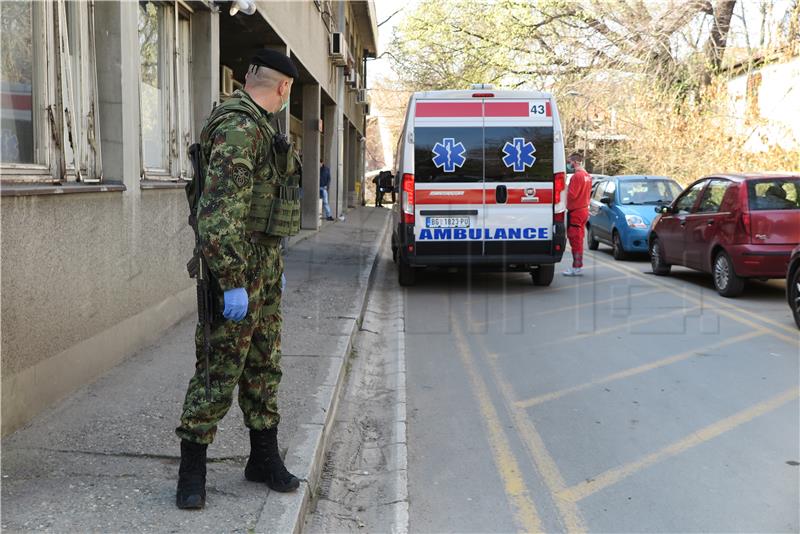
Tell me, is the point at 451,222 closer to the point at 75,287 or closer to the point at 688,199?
the point at 688,199

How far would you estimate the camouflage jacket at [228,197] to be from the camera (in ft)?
10.2

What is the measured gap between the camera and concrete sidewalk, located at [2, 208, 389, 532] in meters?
3.30

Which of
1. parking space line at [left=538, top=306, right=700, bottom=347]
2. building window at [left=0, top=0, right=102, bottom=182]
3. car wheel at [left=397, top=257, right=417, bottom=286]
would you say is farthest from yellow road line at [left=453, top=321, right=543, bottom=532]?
car wheel at [left=397, top=257, right=417, bottom=286]

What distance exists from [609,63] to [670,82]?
225 centimetres

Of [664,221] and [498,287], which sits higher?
[664,221]

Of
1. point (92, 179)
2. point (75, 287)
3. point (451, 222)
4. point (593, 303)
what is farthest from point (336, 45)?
point (75, 287)

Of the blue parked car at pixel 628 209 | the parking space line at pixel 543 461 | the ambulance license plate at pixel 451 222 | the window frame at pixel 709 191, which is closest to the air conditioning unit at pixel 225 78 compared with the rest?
the ambulance license plate at pixel 451 222

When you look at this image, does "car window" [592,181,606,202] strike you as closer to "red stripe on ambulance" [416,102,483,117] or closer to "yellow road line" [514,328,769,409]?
"red stripe on ambulance" [416,102,483,117]

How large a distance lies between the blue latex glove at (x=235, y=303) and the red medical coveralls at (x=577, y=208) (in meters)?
9.58

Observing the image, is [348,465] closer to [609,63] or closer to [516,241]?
[516,241]

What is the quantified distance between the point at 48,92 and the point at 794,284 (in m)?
7.38

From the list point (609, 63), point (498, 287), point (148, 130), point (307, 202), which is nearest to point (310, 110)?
point (307, 202)

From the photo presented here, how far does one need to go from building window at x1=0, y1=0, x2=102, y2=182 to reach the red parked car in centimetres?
778

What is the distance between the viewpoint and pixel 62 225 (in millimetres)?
4730
